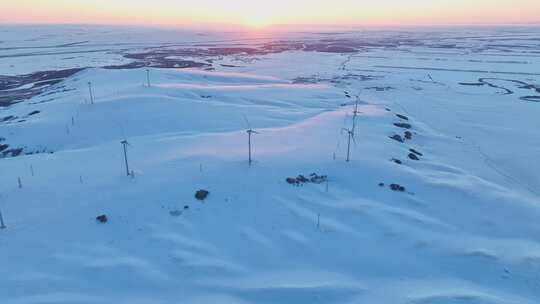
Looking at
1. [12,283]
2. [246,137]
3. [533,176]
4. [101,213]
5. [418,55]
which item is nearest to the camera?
[12,283]

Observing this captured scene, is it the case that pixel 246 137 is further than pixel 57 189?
Yes

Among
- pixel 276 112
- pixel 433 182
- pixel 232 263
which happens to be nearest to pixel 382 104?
pixel 276 112

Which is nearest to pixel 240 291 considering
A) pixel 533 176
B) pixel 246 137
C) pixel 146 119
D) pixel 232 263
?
pixel 232 263

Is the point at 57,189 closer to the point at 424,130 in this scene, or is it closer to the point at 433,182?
the point at 433,182

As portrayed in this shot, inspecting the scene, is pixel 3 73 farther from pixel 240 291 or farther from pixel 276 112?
pixel 240 291

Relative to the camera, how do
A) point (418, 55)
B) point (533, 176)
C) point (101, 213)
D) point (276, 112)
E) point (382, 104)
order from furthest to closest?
1. point (418, 55)
2. point (382, 104)
3. point (276, 112)
4. point (533, 176)
5. point (101, 213)

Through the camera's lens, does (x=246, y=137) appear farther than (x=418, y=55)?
No
